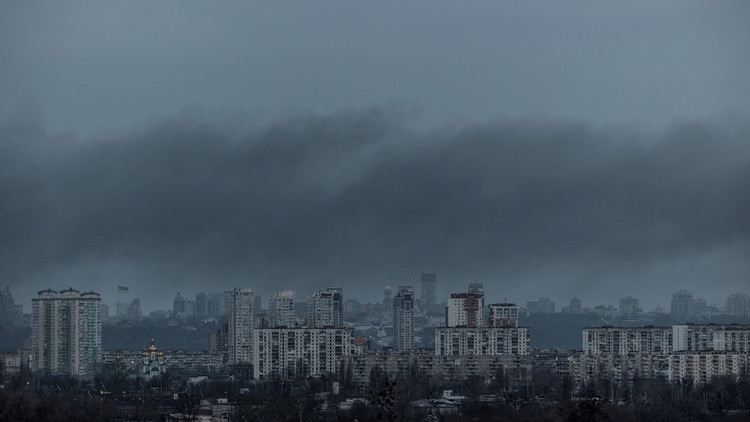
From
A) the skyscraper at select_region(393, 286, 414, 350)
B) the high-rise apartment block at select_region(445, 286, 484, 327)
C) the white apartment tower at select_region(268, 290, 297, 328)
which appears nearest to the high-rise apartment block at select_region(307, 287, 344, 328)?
the white apartment tower at select_region(268, 290, 297, 328)

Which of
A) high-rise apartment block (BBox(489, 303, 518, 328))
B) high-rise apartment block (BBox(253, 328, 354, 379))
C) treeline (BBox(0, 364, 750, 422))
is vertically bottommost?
treeline (BBox(0, 364, 750, 422))

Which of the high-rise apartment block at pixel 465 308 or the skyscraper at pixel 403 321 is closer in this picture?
the high-rise apartment block at pixel 465 308

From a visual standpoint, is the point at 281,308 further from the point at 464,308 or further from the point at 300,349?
the point at 300,349

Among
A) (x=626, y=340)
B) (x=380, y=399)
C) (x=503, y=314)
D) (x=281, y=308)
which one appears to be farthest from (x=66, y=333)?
(x=380, y=399)

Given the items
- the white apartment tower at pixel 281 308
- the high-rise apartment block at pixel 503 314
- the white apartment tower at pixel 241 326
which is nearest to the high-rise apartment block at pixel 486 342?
the high-rise apartment block at pixel 503 314

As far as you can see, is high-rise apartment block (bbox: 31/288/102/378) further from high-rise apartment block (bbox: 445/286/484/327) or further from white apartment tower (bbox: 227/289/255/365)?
high-rise apartment block (bbox: 445/286/484/327)

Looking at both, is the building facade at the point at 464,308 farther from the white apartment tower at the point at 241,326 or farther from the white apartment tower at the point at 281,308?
the white apartment tower at the point at 241,326
